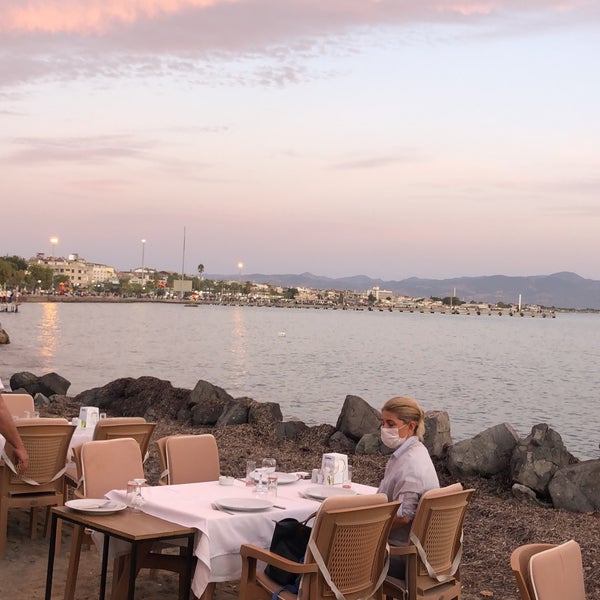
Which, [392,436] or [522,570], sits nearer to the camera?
[522,570]

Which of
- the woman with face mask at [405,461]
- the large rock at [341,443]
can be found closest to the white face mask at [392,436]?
the woman with face mask at [405,461]

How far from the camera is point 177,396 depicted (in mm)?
22625

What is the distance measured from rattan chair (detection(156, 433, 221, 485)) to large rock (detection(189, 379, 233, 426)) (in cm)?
1129

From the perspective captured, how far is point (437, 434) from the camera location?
1659 centimetres

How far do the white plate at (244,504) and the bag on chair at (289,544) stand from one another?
460 mm

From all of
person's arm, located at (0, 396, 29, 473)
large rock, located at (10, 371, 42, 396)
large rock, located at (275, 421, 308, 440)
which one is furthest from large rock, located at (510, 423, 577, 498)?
large rock, located at (10, 371, 42, 396)

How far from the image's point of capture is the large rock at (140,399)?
22.0 m

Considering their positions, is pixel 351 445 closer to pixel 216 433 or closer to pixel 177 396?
pixel 216 433

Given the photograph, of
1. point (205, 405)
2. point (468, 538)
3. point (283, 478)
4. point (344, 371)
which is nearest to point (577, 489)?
point (468, 538)

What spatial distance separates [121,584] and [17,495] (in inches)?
103

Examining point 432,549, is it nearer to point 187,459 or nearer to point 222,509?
point 222,509

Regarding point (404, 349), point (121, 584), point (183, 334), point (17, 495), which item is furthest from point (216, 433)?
point (183, 334)

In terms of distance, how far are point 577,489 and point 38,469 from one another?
7614 mm

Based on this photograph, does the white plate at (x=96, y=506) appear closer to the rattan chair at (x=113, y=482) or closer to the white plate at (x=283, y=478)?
the rattan chair at (x=113, y=482)
